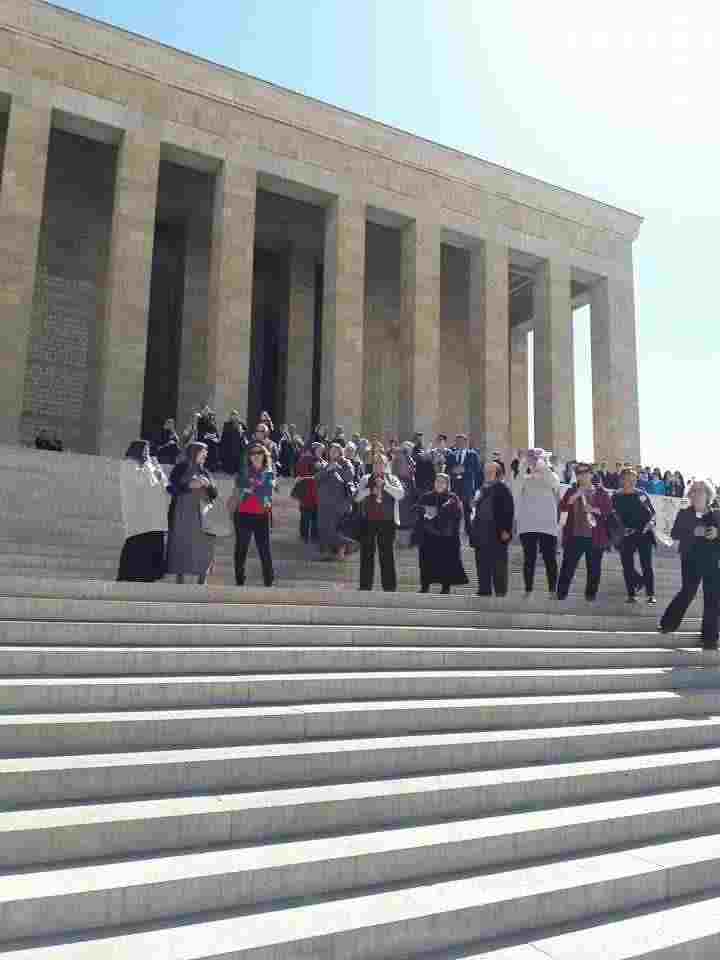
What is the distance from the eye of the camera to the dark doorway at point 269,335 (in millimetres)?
25312

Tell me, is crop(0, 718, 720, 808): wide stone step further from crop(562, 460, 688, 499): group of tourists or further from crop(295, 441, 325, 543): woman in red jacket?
crop(562, 460, 688, 499): group of tourists

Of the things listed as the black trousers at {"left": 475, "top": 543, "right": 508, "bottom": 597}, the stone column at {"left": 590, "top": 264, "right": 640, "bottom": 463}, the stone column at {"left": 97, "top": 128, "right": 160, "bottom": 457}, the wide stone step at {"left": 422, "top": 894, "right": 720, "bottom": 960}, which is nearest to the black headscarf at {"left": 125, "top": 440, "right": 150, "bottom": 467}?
the black trousers at {"left": 475, "top": 543, "right": 508, "bottom": 597}

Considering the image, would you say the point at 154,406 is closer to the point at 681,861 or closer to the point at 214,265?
the point at 214,265

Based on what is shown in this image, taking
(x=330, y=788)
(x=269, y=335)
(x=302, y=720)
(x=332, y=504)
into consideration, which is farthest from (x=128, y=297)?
(x=330, y=788)

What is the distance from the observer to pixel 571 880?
3480mm

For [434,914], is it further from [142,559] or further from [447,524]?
[447,524]

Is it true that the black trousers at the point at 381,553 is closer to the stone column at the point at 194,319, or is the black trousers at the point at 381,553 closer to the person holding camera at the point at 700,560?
the person holding camera at the point at 700,560

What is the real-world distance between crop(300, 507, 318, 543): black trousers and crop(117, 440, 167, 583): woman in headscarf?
3.43m

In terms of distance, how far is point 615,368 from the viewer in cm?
2522

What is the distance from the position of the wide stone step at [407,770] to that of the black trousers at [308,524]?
19.5ft

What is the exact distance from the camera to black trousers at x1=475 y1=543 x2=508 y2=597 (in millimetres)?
8406

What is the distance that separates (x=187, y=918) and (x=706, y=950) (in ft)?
6.92

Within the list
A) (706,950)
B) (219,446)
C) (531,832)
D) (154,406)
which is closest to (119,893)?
(531,832)

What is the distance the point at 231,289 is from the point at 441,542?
42.2 ft
